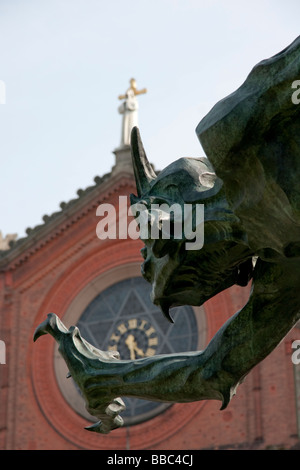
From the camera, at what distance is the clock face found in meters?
24.4

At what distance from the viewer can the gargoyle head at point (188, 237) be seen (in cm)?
550

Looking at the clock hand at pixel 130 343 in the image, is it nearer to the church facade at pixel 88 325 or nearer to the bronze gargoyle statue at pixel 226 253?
the church facade at pixel 88 325

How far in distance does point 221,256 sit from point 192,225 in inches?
9.0

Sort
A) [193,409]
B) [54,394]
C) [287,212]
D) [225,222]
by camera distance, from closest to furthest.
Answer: [287,212] < [225,222] < [193,409] < [54,394]

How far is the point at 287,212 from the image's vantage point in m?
5.02

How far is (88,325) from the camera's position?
25.9 m

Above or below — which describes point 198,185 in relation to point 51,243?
below

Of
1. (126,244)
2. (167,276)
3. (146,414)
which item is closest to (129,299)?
(126,244)

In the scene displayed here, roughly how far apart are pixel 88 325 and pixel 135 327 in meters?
1.15

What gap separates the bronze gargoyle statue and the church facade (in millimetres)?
17389

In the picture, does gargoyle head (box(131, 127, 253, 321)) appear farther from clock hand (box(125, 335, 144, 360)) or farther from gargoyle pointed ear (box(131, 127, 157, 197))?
clock hand (box(125, 335, 144, 360))

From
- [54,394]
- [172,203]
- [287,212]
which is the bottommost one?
[287,212]

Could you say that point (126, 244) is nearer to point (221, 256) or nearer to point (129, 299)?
point (129, 299)
